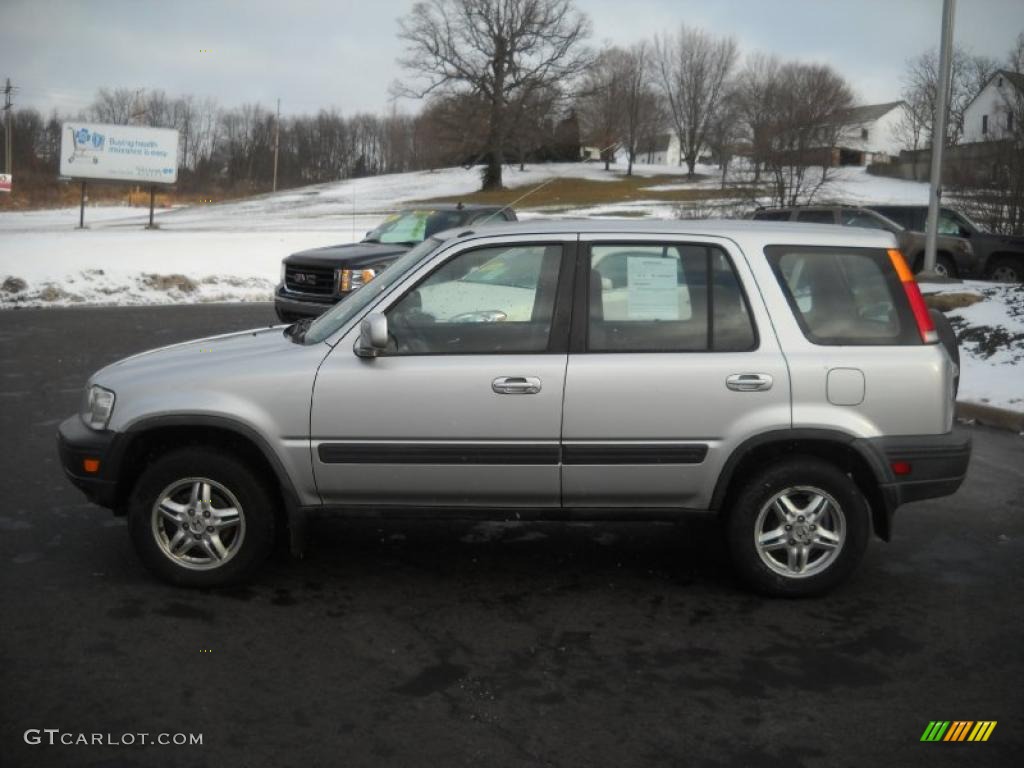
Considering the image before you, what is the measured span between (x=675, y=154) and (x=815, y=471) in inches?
5101

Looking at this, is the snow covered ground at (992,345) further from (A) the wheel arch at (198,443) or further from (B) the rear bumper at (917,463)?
(A) the wheel arch at (198,443)

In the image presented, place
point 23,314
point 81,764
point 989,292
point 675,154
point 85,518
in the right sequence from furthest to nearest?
point 675,154
point 23,314
point 989,292
point 85,518
point 81,764

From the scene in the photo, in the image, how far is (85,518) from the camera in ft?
19.7

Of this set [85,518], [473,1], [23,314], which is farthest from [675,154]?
[85,518]

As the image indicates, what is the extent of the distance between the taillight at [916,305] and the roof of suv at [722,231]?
146 millimetres

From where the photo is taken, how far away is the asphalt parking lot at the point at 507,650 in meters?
3.50

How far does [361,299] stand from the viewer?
17.4 feet

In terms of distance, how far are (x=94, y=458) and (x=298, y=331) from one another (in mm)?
1188

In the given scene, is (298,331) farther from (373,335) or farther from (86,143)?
(86,143)

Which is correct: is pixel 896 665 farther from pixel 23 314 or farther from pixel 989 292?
pixel 23 314

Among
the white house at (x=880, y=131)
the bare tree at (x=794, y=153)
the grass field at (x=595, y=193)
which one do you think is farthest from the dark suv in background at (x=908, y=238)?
the white house at (x=880, y=131)

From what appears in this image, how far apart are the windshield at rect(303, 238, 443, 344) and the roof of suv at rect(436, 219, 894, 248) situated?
19 centimetres

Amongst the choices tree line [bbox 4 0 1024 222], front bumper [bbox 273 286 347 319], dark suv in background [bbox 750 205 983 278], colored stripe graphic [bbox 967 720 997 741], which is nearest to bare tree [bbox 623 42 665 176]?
tree line [bbox 4 0 1024 222]

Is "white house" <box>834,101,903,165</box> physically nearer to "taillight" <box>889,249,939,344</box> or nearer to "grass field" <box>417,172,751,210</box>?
"grass field" <box>417,172,751,210</box>
